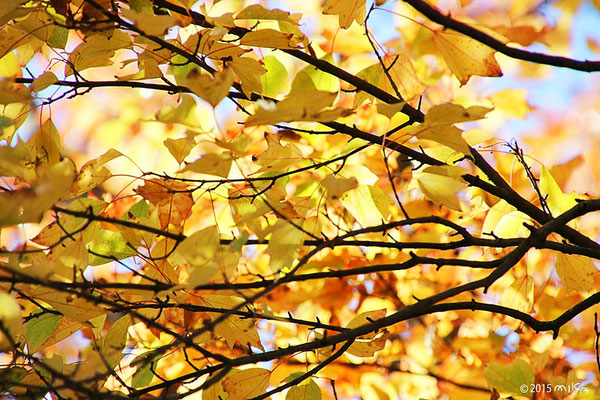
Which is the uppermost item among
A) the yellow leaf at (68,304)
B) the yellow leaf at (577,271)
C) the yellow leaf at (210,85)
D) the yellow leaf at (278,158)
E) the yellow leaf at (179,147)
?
the yellow leaf at (179,147)

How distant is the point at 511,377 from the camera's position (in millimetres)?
826

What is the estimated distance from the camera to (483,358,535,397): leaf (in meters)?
0.82

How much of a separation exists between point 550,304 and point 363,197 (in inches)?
25.8

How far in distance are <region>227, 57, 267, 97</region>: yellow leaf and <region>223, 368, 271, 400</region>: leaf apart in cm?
36

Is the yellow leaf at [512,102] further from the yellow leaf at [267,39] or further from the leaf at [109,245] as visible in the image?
the leaf at [109,245]

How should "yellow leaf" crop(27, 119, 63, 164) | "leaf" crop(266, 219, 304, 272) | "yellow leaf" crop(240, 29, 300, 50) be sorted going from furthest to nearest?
1. "yellow leaf" crop(27, 119, 63, 164)
2. "yellow leaf" crop(240, 29, 300, 50)
3. "leaf" crop(266, 219, 304, 272)

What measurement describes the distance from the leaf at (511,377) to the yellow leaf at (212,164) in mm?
591

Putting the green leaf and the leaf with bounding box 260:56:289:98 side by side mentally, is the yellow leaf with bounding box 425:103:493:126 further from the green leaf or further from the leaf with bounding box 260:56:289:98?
the green leaf

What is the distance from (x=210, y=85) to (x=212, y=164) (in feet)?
0.22

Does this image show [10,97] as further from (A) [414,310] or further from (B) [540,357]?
(B) [540,357]

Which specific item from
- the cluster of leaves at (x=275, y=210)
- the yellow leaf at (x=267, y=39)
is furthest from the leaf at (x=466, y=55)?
the yellow leaf at (x=267, y=39)

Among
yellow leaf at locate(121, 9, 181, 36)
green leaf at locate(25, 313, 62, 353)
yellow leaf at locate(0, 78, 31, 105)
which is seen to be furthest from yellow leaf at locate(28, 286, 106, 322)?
yellow leaf at locate(121, 9, 181, 36)

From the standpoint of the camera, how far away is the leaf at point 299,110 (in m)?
0.42

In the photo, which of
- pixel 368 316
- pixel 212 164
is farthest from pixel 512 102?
pixel 212 164
